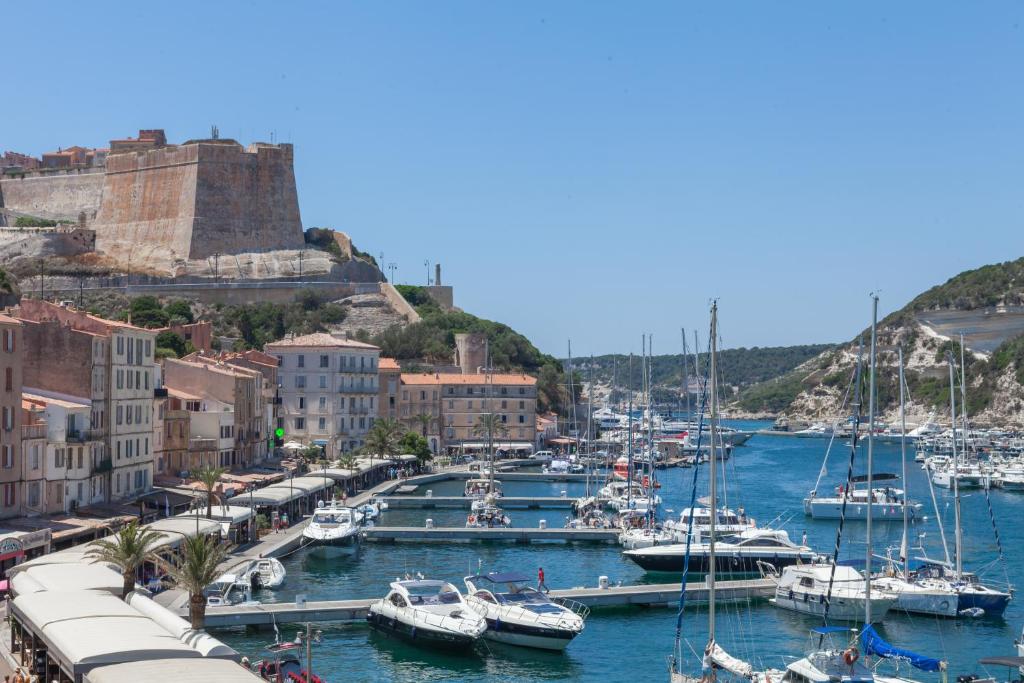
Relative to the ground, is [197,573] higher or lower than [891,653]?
higher

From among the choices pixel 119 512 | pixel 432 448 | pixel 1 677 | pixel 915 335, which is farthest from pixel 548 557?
pixel 915 335

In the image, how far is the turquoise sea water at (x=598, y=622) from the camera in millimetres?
31750

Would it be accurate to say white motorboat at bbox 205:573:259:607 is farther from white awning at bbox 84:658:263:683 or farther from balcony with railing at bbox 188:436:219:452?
balcony with railing at bbox 188:436:219:452

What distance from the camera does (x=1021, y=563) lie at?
48.4 metres

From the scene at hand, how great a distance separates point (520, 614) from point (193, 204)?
84054 millimetres

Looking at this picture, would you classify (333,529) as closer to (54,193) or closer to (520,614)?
(520,614)

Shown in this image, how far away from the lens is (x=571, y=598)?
3766 centimetres

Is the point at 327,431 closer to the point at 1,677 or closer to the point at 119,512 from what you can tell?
the point at 119,512

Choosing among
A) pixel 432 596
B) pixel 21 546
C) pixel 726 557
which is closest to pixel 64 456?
pixel 21 546

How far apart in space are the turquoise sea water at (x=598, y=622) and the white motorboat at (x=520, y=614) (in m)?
0.33

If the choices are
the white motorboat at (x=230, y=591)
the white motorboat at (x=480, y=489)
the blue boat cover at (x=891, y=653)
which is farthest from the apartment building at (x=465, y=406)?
the blue boat cover at (x=891, y=653)

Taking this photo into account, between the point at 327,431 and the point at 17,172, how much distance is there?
61068 millimetres

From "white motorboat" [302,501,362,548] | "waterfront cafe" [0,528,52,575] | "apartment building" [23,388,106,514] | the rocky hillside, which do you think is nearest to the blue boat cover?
"waterfront cafe" [0,528,52,575]

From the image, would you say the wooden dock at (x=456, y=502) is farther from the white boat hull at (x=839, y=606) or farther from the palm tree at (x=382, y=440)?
the white boat hull at (x=839, y=606)
